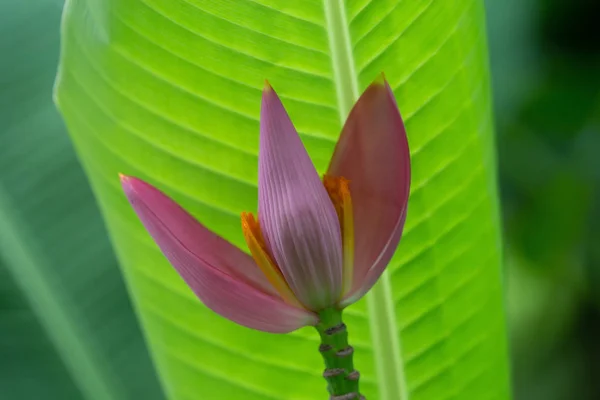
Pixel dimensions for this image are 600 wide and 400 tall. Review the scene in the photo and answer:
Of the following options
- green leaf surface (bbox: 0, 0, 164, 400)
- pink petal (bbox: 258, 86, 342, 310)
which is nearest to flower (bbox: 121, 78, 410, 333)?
pink petal (bbox: 258, 86, 342, 310)

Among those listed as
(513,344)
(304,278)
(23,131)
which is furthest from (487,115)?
(513,344)

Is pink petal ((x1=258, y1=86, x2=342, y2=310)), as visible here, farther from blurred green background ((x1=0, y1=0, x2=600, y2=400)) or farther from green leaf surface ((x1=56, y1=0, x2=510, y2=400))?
blurred green background ((x1=0, y1=0, x2=600, y2=400))

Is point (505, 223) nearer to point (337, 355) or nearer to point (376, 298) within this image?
point (376, 298)

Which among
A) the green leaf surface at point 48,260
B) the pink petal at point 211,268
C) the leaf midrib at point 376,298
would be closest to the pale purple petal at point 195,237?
the pink petal at point 211,268

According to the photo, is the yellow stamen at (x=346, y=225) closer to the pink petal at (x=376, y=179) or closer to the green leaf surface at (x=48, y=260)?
the pink petal at (x=376, y=179)

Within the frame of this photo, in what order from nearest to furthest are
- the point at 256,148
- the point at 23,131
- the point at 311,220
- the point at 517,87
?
the point at 311,220 → the point at 256,148 → the point at 23,131 → the point at 517,87

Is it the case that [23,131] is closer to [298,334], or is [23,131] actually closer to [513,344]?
[298,334]

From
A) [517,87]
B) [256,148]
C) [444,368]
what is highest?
[517,87]
